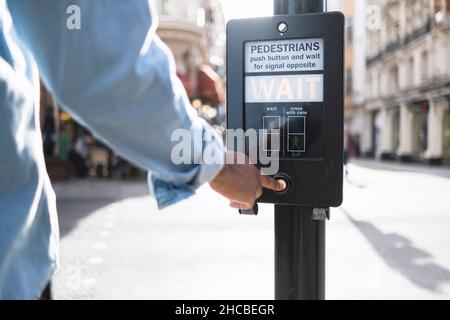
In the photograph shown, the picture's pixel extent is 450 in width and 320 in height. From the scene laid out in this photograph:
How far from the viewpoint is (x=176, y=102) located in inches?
42.3

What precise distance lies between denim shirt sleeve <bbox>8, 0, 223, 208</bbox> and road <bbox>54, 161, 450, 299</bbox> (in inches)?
133

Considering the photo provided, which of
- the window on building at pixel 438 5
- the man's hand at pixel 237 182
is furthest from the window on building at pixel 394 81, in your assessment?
the man's hand at pixel 237 182

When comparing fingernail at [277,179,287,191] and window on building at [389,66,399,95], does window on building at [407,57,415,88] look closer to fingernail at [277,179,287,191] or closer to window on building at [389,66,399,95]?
window on building at [389,66,399,95]

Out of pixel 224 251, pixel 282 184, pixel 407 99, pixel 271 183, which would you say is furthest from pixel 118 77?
pixel 407 99

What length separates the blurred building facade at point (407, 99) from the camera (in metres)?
16.0

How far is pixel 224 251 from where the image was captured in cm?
600

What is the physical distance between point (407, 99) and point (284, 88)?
2685 cm

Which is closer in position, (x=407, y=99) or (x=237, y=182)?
(x=237, y=182)

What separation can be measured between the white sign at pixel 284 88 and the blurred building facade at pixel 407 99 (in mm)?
8611

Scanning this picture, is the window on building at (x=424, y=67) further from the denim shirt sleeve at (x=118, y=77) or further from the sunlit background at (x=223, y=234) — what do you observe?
the denim shirt sleeve at (x=118, y=77)

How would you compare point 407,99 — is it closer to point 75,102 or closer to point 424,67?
point 424,67

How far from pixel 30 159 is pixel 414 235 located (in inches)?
254
